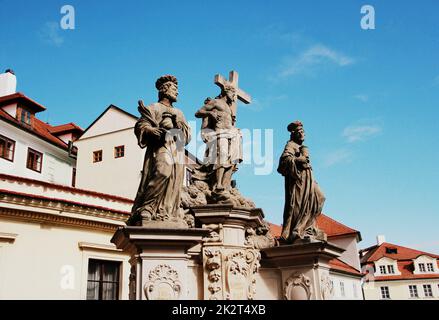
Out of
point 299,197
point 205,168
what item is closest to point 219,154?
point 205,168

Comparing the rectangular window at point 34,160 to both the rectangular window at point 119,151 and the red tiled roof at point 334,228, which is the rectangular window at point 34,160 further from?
the red tiled roof at point 334,228

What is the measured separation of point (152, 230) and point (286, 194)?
348 cm

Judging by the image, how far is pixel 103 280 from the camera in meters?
14.8

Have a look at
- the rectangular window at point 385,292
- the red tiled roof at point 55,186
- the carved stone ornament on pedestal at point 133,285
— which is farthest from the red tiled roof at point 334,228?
the carved stone ornament on pedestal at point 133,285

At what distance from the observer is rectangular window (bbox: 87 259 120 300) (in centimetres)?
1439

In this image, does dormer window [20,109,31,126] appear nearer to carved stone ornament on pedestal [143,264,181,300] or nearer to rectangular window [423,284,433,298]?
carved stone ornament on pedestal [143,264,181,300]

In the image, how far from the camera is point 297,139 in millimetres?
8266

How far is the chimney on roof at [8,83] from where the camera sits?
3058 centimetres

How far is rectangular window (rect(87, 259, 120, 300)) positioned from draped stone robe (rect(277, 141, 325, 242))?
8693mm

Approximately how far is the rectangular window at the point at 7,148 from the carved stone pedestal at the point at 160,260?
2190cm

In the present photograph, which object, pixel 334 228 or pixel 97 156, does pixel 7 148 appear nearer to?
pixel 97 156

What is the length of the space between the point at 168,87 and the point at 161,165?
1.32m

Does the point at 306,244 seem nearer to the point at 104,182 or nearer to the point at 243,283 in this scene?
the point at 243,283
